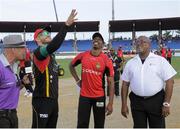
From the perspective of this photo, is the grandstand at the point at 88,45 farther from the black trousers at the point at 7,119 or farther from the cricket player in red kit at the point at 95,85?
the black trousers at the point at 7,119

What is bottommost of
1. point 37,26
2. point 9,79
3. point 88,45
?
point 88,45

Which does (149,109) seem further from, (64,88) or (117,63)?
(64,88)

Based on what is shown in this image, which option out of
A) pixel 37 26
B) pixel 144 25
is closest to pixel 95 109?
pixel 144 25

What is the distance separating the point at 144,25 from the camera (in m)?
63.9

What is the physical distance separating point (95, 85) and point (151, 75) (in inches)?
45.2

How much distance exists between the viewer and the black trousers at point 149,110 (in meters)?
6.78

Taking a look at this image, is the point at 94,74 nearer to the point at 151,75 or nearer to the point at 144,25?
the point at 151,75

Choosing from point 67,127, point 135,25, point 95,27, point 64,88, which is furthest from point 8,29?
point 67,127

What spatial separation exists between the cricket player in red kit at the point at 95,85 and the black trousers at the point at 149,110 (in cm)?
76

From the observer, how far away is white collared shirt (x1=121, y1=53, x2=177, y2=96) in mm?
6699

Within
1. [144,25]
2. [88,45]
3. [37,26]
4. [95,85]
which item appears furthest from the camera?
[88,45]

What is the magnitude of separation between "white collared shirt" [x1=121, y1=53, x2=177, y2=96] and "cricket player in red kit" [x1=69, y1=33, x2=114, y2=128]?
83 centimetres

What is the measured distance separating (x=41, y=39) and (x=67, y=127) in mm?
3599

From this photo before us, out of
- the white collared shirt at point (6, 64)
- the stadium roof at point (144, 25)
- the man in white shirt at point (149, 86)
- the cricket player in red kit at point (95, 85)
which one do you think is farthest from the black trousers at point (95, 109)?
the stadium roof at point (144, 25)
